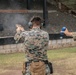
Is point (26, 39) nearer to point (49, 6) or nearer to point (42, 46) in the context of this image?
point (42, 46)

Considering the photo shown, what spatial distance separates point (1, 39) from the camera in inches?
573

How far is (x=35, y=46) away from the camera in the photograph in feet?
17.4

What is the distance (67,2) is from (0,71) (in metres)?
15.3

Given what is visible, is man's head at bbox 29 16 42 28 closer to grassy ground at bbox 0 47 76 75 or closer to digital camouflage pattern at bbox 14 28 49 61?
digital camouflage pattern at bbox 14 28 49 61

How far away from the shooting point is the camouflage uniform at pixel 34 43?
208 inches

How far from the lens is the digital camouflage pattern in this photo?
17.3ft

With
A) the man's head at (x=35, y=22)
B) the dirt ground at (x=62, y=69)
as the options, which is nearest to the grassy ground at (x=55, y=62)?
the dirt ground at (x=62, y=69)

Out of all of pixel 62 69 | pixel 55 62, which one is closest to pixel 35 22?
pixel 62 69

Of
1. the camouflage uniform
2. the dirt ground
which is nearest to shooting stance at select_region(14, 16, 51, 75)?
the camouflage uniform

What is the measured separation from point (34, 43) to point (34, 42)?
2 centimetres

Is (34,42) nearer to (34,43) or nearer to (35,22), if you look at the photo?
(34,43)

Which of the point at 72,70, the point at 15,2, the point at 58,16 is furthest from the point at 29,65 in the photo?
the point at 15,2

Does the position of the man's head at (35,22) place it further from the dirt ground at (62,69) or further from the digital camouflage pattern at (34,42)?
the dirt ground at (62,69)

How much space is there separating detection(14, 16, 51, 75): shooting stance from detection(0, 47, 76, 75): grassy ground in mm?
4717
